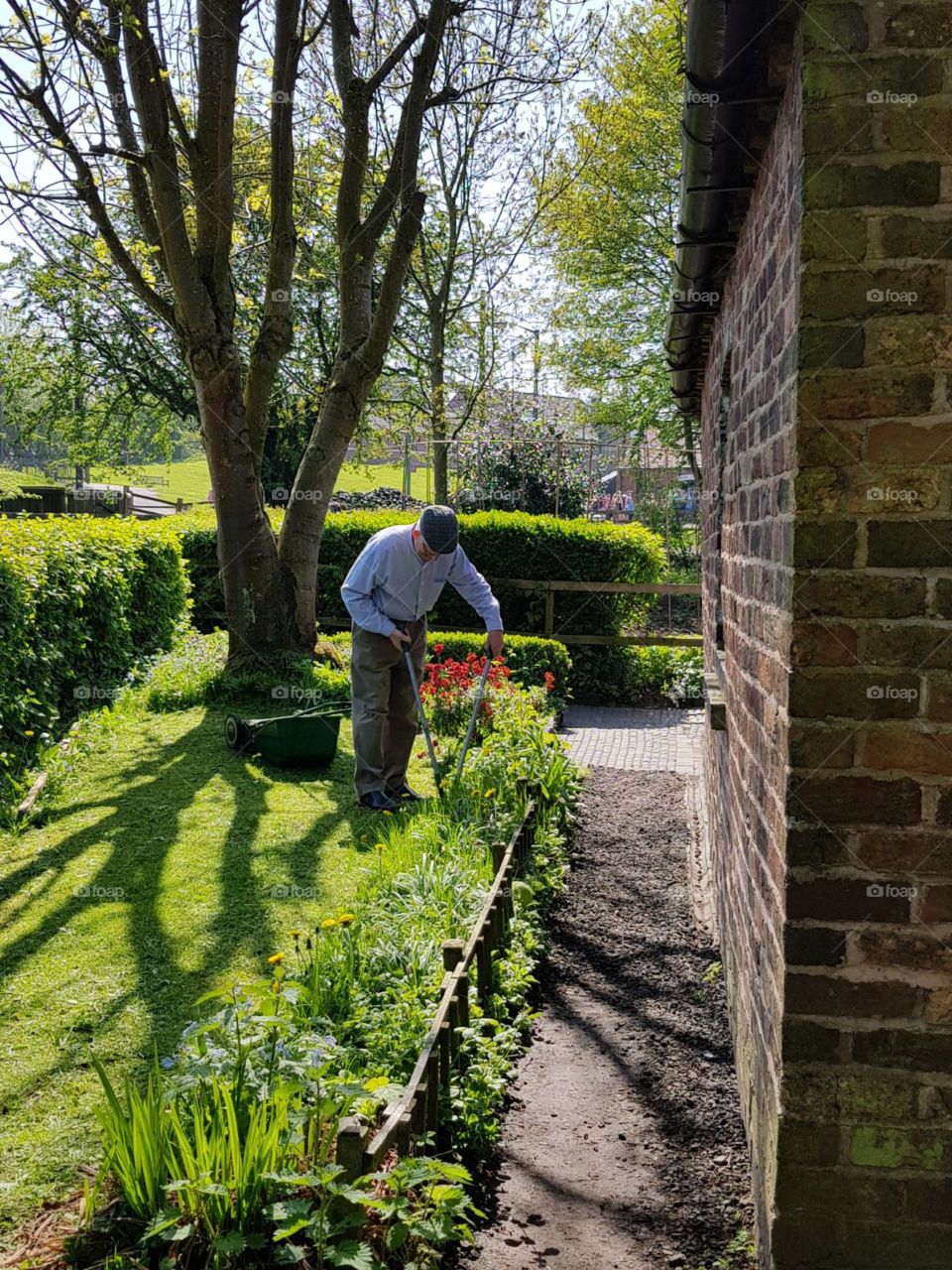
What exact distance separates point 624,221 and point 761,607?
77.9 ft

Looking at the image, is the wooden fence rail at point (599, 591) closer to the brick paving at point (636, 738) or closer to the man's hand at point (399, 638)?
the brick paving at point (636, 738)

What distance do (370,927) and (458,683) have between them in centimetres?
517

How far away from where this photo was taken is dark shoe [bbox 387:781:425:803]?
7.89 meters

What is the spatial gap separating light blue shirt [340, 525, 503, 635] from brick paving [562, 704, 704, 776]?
3451 mm

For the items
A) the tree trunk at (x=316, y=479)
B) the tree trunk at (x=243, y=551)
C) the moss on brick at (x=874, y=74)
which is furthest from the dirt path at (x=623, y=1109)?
the tree trunk at (x=316, y=479)

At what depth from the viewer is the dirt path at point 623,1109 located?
3.43 metres

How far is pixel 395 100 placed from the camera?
54.1 ft

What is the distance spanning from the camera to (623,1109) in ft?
14.0

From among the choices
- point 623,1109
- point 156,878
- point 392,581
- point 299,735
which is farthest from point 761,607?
point 299,735

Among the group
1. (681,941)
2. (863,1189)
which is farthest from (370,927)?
(863,1189)

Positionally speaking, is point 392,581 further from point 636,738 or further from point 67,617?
point 636,738

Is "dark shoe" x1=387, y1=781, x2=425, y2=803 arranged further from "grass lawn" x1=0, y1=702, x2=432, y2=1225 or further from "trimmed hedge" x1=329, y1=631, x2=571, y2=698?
"trimmed hedge" x1=329, y1=631, x2=571, y2=698

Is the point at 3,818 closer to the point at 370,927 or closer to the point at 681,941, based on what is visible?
the point at 370,927

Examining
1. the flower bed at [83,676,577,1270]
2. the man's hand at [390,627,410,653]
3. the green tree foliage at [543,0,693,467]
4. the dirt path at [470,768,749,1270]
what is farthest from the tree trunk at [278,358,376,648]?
the green tree foliage at [543,0,693,467]
